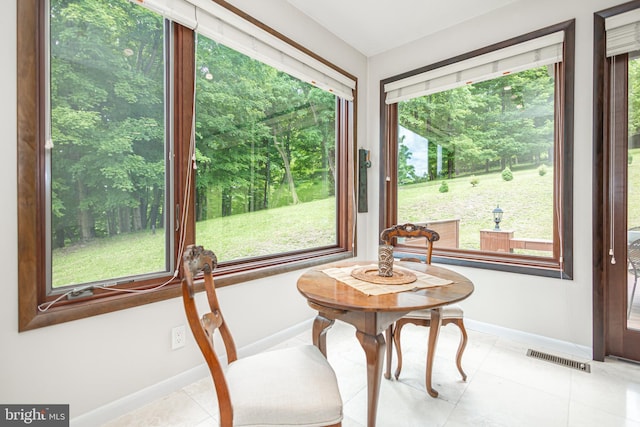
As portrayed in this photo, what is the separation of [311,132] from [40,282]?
2.29m

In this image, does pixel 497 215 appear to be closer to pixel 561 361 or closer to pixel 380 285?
pixel 561 361

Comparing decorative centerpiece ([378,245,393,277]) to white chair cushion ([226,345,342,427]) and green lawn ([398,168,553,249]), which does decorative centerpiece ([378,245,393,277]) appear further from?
green lawn ([398,168,553,249])

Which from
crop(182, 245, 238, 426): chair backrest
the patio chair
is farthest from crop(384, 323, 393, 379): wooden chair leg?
the patio chair

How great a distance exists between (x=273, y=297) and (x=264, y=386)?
1.32m

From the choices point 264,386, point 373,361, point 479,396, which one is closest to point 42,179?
point 264,386

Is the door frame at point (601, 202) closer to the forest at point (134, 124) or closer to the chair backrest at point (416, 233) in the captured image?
the chair backrest at point (416, 233)

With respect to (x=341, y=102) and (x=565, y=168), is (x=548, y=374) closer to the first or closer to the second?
(x=565, y=168)

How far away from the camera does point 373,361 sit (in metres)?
1.25

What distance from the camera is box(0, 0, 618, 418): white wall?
127cm

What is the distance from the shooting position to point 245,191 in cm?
233

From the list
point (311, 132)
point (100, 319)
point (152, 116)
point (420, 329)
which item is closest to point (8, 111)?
point (152, 116)

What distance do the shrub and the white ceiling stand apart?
1.40m

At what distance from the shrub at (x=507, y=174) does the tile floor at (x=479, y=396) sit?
1.45 metres

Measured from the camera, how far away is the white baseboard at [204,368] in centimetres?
149
